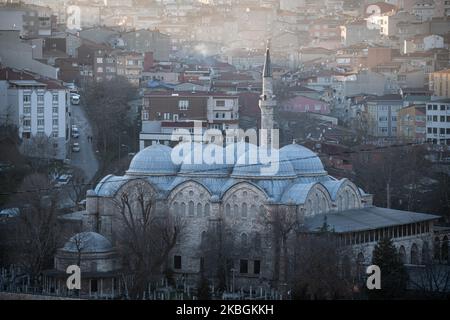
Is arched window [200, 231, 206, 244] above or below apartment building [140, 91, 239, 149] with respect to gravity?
below

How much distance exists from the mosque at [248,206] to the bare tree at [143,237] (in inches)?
11.5

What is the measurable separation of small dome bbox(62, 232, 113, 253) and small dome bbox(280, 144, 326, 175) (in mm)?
4400

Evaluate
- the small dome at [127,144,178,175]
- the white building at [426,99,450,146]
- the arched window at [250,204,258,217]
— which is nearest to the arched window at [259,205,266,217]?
the arched window at [250,204,258,217]

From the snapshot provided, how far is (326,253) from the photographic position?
1347 inches

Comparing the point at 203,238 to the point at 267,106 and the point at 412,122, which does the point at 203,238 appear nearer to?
the point at 267,106

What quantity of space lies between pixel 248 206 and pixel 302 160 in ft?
6.85

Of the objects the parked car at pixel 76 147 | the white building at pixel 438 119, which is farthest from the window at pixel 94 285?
the white building at pixel 438 119

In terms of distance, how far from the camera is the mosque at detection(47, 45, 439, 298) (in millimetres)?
37531

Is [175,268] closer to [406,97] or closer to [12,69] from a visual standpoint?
[12,69]

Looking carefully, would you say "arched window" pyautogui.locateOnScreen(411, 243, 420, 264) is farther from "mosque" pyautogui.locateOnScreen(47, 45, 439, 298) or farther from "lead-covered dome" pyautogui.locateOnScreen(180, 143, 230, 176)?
"lead-covered dome" pyautogui.locateOnScreen(180, 143, 230, 176)

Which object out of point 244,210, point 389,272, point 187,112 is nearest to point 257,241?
point 244,210

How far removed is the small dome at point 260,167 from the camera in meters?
38.6

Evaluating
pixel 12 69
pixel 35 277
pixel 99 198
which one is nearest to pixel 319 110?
pixel 12 69

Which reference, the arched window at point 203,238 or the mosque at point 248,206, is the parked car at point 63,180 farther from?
the arched window at point 203,238
